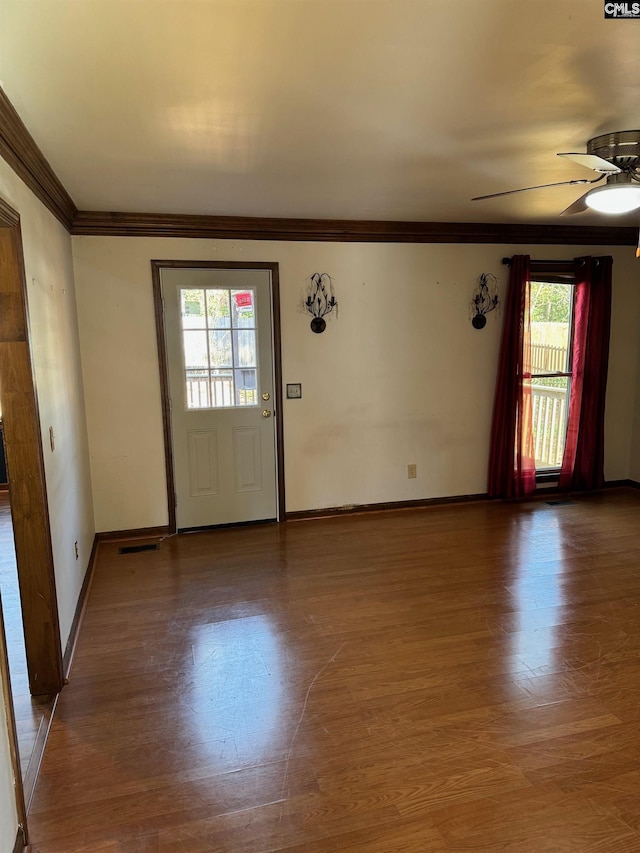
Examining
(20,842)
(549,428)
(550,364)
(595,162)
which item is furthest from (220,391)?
(549,428)

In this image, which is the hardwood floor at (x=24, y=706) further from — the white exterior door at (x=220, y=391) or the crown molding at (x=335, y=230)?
the crown molding at (x=335, y=230)

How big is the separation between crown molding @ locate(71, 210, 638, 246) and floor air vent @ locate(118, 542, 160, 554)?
232 centimetres

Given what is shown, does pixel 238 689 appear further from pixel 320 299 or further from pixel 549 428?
pixel 549 428

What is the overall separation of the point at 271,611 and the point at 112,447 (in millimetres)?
1884

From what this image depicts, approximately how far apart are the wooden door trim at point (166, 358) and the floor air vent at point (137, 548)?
0.78ft

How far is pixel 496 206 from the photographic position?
150 inches

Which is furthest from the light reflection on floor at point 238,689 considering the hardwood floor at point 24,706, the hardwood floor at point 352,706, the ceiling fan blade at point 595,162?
the ceiling fan blade at point 595,162

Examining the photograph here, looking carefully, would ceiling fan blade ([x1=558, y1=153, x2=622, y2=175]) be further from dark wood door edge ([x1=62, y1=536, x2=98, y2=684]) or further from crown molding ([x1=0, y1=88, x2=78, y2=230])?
dark wood door edge ([x1=62, y1=536, x2=98, y2=684])

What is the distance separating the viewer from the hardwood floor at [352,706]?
69.9 inches

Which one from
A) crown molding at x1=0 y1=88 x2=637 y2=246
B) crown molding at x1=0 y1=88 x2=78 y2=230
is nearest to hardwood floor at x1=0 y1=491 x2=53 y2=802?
crown molding at x1=0 y1=88 x2=78 y2=230

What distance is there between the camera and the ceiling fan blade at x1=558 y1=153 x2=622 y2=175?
91.4 inches

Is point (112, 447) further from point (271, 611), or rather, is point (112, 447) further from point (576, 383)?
point (576, 383)

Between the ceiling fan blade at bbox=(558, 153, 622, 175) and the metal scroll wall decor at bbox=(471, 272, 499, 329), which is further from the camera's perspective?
the metal scroll wall decor at bbox=(471, 272, 499, 329)

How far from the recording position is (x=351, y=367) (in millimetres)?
4523
